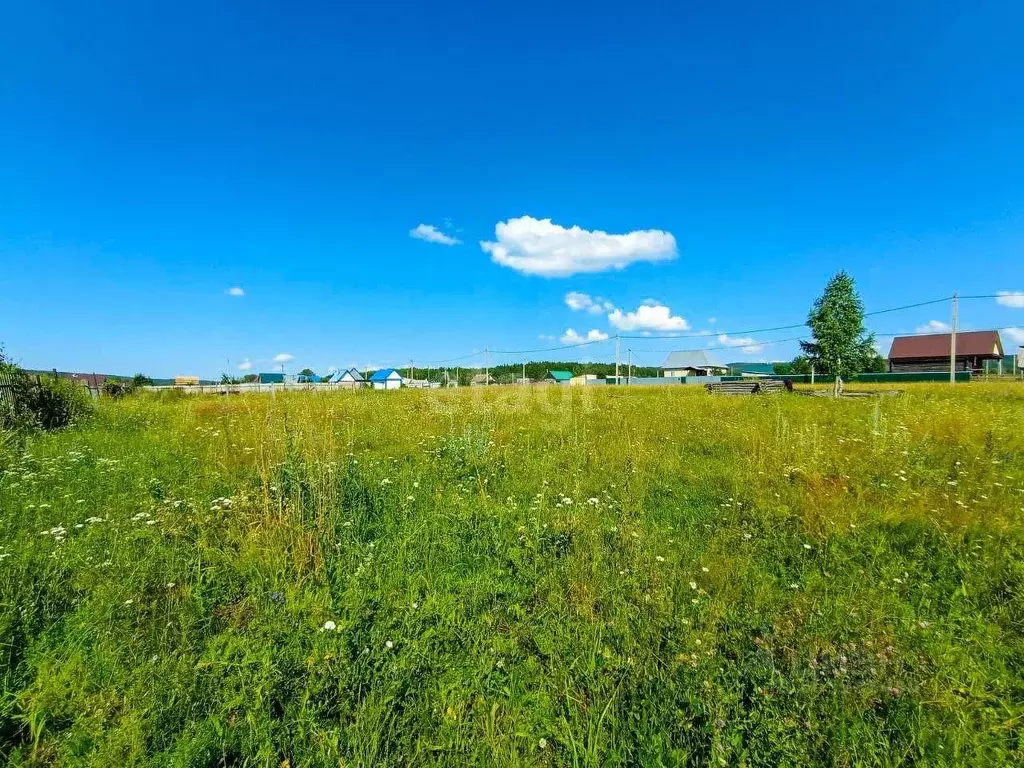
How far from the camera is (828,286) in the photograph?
75.5 ft

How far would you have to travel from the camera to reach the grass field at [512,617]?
1.78 meters

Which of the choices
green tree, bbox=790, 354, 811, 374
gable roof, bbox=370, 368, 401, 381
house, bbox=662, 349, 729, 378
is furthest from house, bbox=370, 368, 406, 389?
green tree, bbox=790, 354, 811, 374

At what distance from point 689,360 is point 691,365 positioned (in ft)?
3.82

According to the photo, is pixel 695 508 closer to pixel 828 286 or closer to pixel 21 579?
pixel 21 579

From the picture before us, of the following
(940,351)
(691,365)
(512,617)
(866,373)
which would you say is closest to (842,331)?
(866,373)

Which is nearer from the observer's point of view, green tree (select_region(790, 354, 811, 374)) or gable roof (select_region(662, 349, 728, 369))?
green tree (select_region(790, 354, 811, 374))

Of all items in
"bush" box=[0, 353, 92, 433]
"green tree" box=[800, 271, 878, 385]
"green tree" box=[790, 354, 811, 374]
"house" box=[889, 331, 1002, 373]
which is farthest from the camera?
"green tree" box=[790, 354, 811, 374]

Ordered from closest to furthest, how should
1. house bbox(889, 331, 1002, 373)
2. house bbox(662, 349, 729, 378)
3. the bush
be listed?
the bush → house bbox(889, 331, 1002, 373) → house bbox(662, 349, 729, 378)

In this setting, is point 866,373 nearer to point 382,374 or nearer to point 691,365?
point 691,365

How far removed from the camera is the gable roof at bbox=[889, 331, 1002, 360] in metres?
44.9

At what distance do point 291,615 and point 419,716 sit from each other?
1.06 meters

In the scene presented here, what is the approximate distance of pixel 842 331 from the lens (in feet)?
73.9

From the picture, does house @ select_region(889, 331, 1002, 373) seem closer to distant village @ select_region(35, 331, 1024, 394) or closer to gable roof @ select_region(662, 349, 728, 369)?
distant village @ select_region(35, 331, 1024, 394)

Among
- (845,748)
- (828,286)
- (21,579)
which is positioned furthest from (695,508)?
(828,286)
